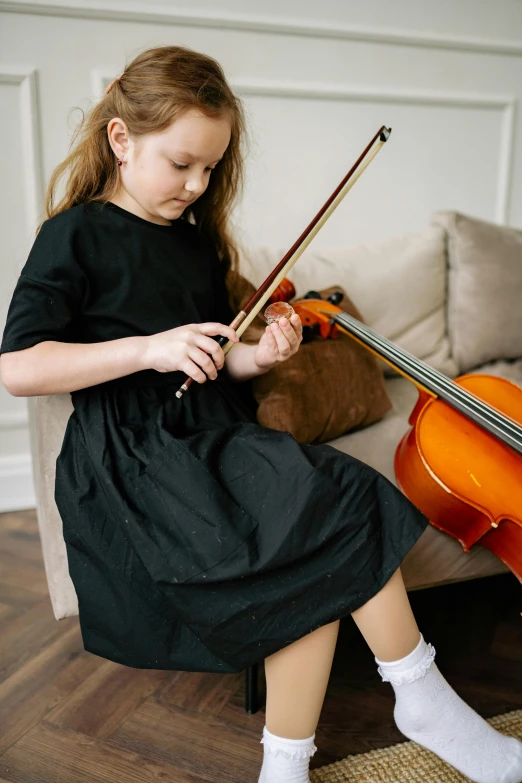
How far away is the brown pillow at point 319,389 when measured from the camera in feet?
4.00

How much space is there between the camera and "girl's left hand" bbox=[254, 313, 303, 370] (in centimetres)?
99

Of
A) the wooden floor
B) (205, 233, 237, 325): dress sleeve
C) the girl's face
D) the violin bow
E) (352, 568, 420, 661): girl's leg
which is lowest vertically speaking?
the wooden floor

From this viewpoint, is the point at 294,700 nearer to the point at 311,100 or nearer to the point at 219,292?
the point at 219,292

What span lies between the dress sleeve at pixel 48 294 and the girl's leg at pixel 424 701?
23.3 inches

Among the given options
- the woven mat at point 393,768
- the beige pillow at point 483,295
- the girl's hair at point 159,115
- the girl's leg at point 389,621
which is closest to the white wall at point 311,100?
the beige pillow at point 483,295

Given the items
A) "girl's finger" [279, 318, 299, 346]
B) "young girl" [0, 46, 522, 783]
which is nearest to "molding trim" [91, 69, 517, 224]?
"young girl" [0, 46, 522, 783]

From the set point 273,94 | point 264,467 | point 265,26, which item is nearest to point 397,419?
point 264,467

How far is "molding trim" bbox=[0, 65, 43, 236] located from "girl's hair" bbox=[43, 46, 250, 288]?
27.6 inches

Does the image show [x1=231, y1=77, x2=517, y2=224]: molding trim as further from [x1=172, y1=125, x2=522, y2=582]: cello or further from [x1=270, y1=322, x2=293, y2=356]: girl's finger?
[x1=270, y1=322, x2=293, y2=356]: girl's finger

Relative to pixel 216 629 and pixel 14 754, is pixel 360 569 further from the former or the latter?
pixel 14 754

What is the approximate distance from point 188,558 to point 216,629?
0.10 m

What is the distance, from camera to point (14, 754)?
1.03 metres

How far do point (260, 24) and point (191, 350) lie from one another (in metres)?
1.39

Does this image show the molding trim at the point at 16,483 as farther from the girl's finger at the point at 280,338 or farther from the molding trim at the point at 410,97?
the girl's finger at the point at 280,338
